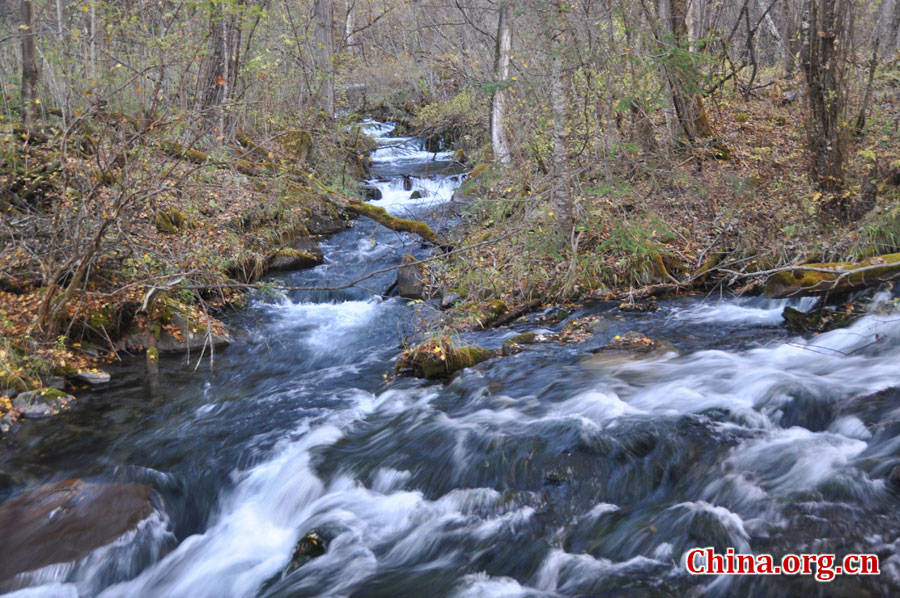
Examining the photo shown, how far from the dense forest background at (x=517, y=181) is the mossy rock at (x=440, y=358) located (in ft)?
4.80

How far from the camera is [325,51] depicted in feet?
50.2

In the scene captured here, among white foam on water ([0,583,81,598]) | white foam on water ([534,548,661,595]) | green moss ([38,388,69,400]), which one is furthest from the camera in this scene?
green moss ([38,388,69,400])

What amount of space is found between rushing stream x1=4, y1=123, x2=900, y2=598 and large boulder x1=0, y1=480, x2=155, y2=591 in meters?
0.15

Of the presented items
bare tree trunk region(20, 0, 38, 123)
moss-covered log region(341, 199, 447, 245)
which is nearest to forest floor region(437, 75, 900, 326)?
moss-covered log region(341, 199, 447, 245)

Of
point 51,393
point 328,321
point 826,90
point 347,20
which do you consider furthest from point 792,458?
point 347,20

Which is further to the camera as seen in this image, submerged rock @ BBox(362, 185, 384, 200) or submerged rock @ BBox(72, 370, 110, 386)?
submerged rock @ BBox(362, 185, 384, 200)

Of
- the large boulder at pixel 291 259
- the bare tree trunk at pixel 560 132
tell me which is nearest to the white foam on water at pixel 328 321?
the large boulder at pixel 291 259

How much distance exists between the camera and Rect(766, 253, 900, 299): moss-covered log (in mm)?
6586

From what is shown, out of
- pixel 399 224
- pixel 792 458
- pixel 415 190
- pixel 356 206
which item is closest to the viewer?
pixel 792 458

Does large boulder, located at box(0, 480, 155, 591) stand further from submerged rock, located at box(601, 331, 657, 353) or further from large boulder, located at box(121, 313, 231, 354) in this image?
submerged rock, located at box(601, 331, 657, 353)

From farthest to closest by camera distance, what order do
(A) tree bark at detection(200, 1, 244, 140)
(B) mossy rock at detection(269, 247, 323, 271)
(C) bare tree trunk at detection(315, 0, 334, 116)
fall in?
(C) bare tree trunk at detection(315, 0, 334, 116) < (A) tree bark at detection(200, 1, 244, 140) < (B) mossy rock at detection(269, 247, 323, 271)

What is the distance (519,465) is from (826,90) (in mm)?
6980

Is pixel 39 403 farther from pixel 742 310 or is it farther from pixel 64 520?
pixel 742 310

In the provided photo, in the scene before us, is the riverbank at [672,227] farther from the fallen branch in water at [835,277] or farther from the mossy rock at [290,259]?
the mossy rock at [290,259]
